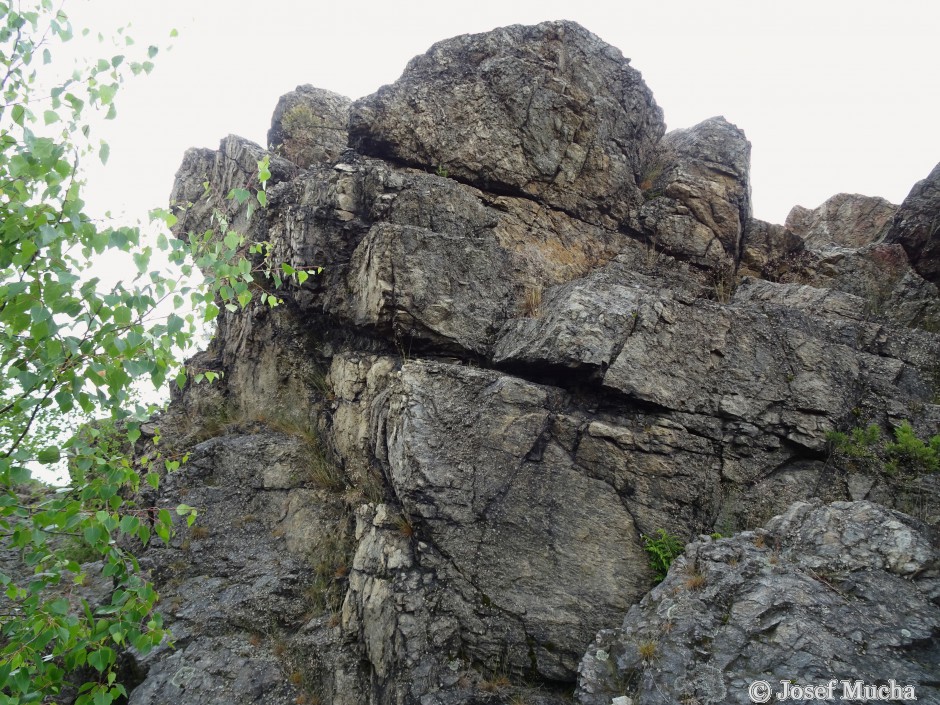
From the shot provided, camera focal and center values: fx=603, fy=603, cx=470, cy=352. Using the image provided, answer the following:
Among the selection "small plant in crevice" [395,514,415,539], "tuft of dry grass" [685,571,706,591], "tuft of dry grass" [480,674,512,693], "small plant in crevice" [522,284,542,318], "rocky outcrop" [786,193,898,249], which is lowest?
"tuft of dry grass" [480,674,512,693]

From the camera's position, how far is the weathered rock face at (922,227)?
11.5 meters

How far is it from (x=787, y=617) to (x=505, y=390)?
457 cm

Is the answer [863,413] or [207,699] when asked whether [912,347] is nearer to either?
[863,413]

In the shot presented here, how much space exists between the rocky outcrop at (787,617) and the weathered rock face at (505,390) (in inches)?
4.7

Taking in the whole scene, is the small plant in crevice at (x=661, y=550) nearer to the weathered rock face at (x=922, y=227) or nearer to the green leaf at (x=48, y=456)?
the green leaf at (x=48, y=456)

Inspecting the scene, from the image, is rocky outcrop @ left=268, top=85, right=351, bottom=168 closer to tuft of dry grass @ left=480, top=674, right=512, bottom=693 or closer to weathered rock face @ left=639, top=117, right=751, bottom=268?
weathered rock face @ left=639, top=117, right=751, bottom=268

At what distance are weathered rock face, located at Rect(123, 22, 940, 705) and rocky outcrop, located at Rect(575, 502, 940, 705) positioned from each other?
0.12 m

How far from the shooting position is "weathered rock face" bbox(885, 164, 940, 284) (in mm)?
11547

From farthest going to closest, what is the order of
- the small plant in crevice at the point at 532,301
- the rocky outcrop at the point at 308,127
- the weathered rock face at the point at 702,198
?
the rocky outcrop at the point at 308,127
the weathered rock face at the point at 702,198
the small plant in crevice at the point at 532,301

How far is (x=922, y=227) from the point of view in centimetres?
1176

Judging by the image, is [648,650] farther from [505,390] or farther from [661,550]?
[505,390]

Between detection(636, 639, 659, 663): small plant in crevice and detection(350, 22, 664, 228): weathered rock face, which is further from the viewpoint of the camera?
detection(350, 22, 664, 228): weathered rock face

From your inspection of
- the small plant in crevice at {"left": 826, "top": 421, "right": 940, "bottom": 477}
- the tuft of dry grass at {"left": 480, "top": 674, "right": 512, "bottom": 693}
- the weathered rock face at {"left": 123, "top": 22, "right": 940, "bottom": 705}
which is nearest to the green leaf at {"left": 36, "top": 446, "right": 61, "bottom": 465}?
the weathered rock face at {"left": 123, "top": 22, "right": 940, "bottom": 705}

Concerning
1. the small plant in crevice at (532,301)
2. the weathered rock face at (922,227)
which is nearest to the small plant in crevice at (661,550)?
the small plant in crevice at (532,301)
